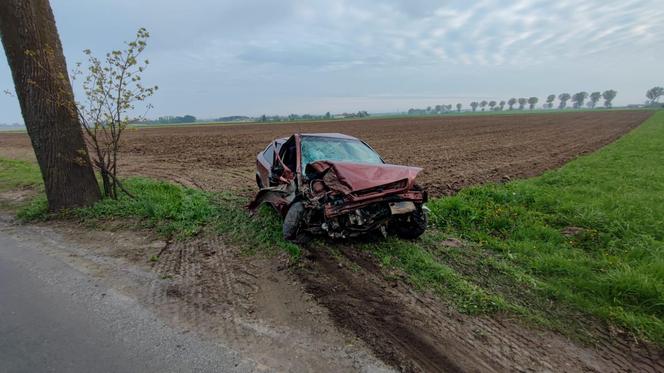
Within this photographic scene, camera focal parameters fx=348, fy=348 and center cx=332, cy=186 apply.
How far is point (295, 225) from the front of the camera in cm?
468

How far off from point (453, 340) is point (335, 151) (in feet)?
11.6

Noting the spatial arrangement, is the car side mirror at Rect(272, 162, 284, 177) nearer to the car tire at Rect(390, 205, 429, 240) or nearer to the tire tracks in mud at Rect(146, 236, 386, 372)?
the tire tracks in mud at Rect(146, 236, 386, 372)

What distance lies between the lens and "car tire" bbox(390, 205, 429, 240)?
481cm

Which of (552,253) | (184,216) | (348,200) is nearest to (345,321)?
(348,200)

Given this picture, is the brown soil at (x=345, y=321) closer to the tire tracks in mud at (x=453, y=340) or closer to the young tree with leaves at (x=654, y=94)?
the tire tracks in mud at (x=453, y=340)

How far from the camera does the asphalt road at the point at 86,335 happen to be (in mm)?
2570

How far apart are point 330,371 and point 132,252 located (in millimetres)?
3481

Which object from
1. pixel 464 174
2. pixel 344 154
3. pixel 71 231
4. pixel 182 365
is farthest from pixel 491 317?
pixel 464 174

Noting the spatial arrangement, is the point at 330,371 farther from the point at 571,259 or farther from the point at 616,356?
the point at 571,259

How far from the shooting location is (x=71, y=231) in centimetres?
554

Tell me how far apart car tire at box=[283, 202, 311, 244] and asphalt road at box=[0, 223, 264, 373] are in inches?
76.5

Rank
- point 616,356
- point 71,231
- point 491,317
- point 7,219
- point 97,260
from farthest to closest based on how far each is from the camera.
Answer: point 7,219
point 71,231
point 97,260
point 491,317
point 616,356

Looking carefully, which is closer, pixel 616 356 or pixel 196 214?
pixel 616 356

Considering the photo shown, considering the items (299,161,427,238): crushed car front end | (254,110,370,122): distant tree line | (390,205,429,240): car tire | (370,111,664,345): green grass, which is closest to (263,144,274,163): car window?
(299,161,427,238): crushed car front end
